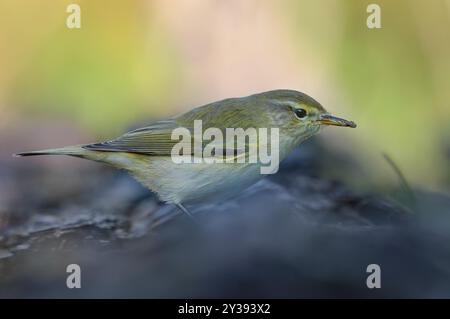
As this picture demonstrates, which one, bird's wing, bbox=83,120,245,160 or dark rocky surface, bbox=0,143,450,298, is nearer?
dark rocky surface, bbox=0,143,450,298

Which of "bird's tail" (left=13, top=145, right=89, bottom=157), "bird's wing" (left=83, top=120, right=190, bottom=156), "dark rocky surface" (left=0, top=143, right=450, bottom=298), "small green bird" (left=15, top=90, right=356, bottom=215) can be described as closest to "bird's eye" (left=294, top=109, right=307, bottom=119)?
"small green bird" (left=15, top=90, right=356, bottom=215)

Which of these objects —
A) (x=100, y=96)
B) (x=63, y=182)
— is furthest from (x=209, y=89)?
(x=63, y=182)

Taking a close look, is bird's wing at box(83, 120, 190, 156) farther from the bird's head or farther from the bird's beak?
the bird's beak

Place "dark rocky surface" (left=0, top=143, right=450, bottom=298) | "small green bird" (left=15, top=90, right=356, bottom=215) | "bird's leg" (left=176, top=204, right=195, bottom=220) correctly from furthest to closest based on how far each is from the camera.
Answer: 1. "small green bird" (left=15, top=90, right=356, bottom=215)
2. "bird's leg" (left=176, top=204, right=195, bottom=220)
3. "dark rocky surface" (left=0, top=143, right=450, bottom=298)

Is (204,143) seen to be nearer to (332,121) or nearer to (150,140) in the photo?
(150,140)

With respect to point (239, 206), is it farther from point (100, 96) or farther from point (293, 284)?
point (100, 96)

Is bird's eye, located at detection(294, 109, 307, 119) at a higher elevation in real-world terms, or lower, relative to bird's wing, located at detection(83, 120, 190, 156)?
higher

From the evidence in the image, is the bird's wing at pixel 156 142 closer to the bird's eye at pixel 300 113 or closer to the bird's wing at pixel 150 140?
the bird's wing at pixel 150 140
